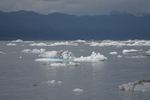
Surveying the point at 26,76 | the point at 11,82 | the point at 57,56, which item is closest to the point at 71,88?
the point at 11,82

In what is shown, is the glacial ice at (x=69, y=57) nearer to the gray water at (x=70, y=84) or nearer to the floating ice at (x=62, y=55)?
the floating ice at (x=62, y=55)

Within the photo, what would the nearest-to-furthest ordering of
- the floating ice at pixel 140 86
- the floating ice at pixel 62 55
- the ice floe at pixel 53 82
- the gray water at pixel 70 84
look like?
the gray water at pixel 70 84
the floating ice at pixel 140 86
the ice floe at pixel 53 82
the floating ice at pixel 62 55

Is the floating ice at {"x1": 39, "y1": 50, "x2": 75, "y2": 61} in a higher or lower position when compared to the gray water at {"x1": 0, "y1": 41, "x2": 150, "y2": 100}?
higher

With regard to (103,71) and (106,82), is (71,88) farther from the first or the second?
(103,71)

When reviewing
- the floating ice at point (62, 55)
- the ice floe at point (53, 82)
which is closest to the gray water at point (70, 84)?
the ice floe at point (53, 82)

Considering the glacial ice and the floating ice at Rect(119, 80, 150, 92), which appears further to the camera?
the glacial ice

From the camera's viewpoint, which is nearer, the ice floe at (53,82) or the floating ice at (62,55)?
the ice floe at (53,82)

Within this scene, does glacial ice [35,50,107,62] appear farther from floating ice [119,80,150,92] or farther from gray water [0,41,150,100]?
floating ice [119,80,150,92]

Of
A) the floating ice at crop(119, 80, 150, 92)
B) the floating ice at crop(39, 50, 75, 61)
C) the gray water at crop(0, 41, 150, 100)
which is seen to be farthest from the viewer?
the floating ice at crop(39, 50, 75, 61)

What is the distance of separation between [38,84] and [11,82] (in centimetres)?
187

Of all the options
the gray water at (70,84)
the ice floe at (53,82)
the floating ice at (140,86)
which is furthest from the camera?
the ice floe at (53,82)

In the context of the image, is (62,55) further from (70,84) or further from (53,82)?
(70,84)

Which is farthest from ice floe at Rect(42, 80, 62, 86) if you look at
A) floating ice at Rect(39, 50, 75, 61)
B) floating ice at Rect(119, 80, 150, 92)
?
floating ice at Rect(39, 50, 75, 61)

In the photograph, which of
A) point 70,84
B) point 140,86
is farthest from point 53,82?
point 140,86
